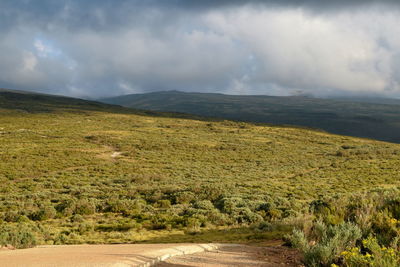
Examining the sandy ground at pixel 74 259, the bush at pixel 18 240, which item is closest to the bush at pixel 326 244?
the sandy ground at pixel 74 259

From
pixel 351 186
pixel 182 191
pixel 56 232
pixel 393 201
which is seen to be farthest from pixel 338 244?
pixel 351 186

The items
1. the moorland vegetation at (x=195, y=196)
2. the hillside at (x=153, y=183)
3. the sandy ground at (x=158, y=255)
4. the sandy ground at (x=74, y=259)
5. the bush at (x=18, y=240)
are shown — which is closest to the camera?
the sandy ground at (x=74, y=259)

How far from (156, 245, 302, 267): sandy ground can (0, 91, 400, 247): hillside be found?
12.5 feet

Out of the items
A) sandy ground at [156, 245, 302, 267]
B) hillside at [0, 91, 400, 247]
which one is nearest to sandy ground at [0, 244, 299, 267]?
sandy ground at [156, 245, 302, 267]

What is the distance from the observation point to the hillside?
50.6 feet

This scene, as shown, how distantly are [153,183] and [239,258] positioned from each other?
2283 centimetres

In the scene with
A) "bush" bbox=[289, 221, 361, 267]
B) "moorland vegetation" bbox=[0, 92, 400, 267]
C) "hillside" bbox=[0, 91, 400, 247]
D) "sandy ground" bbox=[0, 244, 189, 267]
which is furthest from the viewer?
"hillside" bbox=[0, 91, 400, 247]

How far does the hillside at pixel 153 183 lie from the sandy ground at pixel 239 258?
3821 millimetres

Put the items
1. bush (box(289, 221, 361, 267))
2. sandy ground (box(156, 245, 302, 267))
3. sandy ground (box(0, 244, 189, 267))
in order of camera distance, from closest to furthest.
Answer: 1. bush (box(289, 221, 361, 267))
2. sandy ground (box(0, 244, 189, 267))
3. sandy ground (box(156, 245, 302, 267))

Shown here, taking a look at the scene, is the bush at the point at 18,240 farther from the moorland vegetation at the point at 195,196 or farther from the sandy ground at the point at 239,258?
the sandy ground at the point at 239,258

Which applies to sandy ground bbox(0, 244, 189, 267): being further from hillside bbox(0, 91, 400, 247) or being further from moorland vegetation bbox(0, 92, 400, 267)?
hillside bbox(0, 91, 400, 247)

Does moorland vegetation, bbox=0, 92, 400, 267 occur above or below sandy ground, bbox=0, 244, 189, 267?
below

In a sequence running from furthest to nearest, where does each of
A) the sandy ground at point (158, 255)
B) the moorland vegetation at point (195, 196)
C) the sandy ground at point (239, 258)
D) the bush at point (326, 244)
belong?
the moorland vegetation at point (195, 196)
the sandy ground at point (239, 258)
the sandy ground at point (158, 255)
the bush at point (326, 244)

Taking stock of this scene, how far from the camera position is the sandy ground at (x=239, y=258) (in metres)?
6.85
